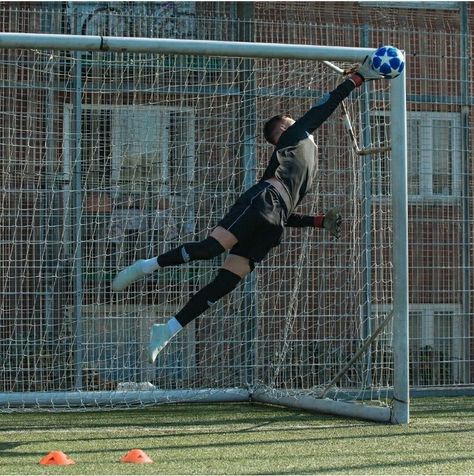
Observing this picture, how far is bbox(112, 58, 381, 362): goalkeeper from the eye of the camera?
7.37 meters

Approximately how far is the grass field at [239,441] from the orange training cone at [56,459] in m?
0.06

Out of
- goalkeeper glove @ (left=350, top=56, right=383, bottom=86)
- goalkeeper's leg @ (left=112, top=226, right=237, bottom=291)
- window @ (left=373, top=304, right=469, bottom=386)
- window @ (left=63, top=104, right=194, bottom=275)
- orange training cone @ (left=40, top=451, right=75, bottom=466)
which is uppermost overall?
goalkeeper glove @ (left=350, top=56, right=383, bottom=86)

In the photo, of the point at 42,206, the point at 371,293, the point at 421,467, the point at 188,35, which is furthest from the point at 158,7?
the point at 421,467

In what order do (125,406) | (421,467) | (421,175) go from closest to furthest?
(421,467) < (125,406) < (421,175)

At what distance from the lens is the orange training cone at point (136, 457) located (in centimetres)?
643

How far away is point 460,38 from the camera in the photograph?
12.8 metres

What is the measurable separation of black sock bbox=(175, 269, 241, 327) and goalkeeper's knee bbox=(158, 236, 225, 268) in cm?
30

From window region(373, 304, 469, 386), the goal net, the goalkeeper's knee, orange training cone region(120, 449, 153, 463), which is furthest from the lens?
window region(373, 304, 469, 386)

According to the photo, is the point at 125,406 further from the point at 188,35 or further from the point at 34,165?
the point at 188,35

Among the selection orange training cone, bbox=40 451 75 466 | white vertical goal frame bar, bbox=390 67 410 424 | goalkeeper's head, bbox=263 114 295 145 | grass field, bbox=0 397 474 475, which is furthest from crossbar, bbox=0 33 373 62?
orange training cone, bbox=40 451 75 466

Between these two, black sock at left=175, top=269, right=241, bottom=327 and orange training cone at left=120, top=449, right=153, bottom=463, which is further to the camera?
black sock at left=175, top=269, right=241, bottom=327

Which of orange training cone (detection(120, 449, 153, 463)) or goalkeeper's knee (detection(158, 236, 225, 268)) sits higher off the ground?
goalkeeper's knee (detection(158, 236, 225, 268))

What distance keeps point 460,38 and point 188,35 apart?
10.5ft

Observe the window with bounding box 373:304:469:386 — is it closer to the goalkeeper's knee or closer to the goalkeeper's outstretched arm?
the goalkeeper's outstretched arm
